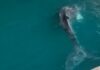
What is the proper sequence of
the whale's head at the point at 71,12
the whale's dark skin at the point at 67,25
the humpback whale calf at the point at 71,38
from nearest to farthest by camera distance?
the humpback whale calf at the point at 71,38 < the whale's dark skin at the point at 67,25 < the whale's head at the point at 71,12

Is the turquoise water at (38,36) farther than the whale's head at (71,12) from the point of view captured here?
No

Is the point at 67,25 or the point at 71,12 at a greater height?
the point at 71,12

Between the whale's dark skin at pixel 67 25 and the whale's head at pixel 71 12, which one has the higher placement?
the whale's head at pixel 71 12

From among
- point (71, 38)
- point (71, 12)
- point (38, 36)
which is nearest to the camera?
point (71, 38)

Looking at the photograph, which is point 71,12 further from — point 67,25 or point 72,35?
point 72,35

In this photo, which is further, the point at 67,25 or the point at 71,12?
the point at 71,12

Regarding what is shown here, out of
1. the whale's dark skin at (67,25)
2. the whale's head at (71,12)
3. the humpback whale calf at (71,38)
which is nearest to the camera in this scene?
the humpback whale calf at (71,38)

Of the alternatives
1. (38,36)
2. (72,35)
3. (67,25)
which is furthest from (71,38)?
(38,36)

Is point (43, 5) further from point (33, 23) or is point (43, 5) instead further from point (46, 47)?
point (46, 47)

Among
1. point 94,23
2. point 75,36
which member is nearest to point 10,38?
point 75,36
